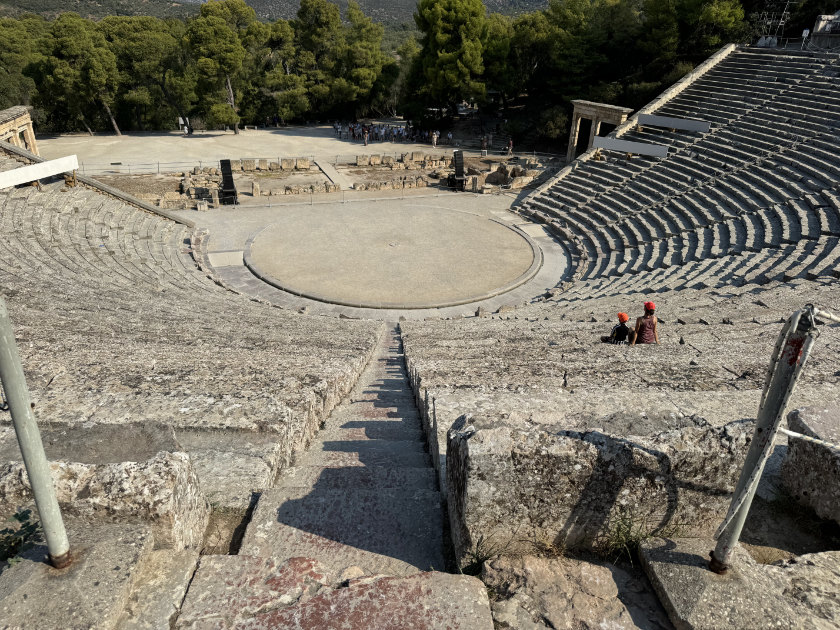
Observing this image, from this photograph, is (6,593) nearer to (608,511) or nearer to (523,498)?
(523,498)

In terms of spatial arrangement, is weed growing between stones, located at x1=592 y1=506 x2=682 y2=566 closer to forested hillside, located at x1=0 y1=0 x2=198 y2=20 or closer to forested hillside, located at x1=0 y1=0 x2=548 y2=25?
forested hillside, located at x1=0 y1=0 x2=548 y2=25

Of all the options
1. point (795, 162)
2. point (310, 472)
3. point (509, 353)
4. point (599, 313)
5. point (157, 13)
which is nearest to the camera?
point (310, 472)

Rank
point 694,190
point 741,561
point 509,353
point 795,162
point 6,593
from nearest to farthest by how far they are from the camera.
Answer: point 6,593, point 741,561, point 509,353, point 795,162, point 694,190

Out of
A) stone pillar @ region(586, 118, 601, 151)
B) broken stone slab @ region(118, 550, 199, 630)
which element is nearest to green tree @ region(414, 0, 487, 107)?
stone pillar @ region(586, 118, 601, 151)

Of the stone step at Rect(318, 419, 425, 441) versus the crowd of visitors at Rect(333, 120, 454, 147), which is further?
the crowd of visitors at Rect(333, 120, 454, 147)

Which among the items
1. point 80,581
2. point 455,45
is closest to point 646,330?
point 80,581

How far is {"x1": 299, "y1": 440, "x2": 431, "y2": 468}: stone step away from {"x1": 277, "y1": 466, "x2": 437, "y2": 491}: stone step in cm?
34

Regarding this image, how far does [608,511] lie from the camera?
3201mm

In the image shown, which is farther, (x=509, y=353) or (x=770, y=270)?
(x=770, y=270)

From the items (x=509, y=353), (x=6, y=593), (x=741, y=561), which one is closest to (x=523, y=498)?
(x=741, y=561)

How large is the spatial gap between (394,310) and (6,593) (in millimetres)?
12869

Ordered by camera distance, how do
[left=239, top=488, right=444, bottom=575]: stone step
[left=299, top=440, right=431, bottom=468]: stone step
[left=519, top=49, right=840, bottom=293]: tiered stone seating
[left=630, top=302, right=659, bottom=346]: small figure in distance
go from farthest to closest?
[left=519, top=49, right=840, bottom=293]: tiered stone seating < [left=630, top=302, right=659, bottom=346]: small figure in distance < [left=299, top=440, right=431, bottom=468]: stone step < [left=239, top=488, right=444, bottom=575]: stone step

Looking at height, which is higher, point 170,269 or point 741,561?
point 741,561

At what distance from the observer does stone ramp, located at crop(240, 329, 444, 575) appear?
3.37 meters
